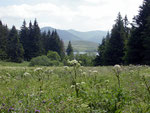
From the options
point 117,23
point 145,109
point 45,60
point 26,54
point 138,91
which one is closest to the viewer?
point 145,109

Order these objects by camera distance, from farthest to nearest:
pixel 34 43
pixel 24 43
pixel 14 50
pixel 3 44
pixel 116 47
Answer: pixel 24 43
pixel 34 43
pixel 3 44
pixel 14 50
pixel 116 47

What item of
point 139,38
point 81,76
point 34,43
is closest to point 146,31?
point 139,38

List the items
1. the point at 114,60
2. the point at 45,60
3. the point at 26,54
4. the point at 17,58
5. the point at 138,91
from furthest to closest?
the point at 26,54 < the point at 17,58 < the point at 45,60 < the point at 114,60 < the point at 138,91

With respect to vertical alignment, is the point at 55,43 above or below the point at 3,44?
above

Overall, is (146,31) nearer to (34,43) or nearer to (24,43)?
(34,43)

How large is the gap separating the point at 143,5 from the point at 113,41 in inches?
482

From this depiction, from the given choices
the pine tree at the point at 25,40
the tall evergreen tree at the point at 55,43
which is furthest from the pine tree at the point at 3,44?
the tall evergreen tree at the point at 55,43

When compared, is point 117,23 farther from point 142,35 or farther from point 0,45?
point 0,45

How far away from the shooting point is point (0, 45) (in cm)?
5509

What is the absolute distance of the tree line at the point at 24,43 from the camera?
55.7m

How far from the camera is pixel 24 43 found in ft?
206

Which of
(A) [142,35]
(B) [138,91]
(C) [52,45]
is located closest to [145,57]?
(A) [142,35]

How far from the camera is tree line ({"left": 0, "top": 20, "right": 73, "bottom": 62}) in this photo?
55656 mm

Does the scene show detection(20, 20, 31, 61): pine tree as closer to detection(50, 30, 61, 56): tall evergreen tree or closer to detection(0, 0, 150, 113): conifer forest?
detection(0, 0, 150, 113): conifer forest
